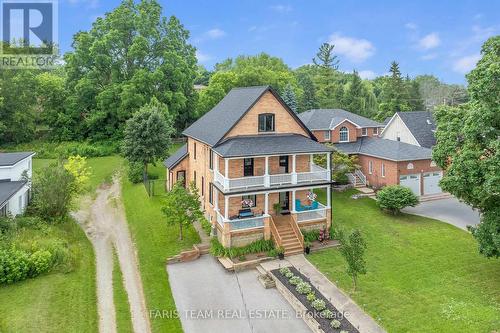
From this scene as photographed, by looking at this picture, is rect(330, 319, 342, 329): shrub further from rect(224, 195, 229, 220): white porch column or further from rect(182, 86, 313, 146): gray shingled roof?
rect(182, 86, 313, 146): gray shingled roof

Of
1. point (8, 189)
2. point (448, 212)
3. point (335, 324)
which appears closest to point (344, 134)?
point (448, 212)

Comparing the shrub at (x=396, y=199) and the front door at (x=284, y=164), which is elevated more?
the front door at (x=284, y=164)

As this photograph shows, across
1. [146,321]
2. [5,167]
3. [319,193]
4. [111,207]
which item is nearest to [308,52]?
[319,193]

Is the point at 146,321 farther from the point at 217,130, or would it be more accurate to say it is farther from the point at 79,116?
the point at 79,116

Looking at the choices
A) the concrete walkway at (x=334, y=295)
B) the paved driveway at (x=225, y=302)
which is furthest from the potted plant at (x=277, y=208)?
the paved driveway at (x=225, y=302)

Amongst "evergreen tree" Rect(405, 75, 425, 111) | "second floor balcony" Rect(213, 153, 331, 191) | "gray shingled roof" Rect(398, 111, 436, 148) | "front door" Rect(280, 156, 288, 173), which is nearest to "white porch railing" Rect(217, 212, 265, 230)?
"second floor balcony" Rect(213, 153, 331, 191)

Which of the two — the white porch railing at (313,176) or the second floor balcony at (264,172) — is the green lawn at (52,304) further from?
the white porch railing at (313,176)
